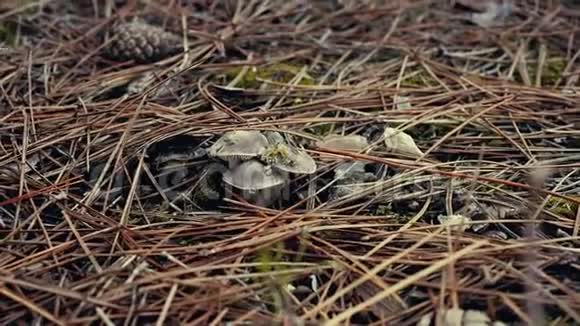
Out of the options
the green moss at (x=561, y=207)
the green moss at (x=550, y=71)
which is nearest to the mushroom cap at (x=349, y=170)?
the green moss at (x=561, y=207)

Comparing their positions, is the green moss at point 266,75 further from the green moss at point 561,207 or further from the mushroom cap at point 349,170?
the green moss at point 561,207

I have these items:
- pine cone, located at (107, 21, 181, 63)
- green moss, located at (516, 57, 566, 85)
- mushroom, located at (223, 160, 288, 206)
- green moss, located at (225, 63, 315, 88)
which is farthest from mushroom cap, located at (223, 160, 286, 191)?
green moss, located at (516, 57, 566, 85)

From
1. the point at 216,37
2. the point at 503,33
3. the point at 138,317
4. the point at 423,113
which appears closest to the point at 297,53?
the point at 216,37

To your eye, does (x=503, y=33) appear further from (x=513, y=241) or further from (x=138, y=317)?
(x=138, y=317)

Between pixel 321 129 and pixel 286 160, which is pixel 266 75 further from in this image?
pixel 286 160

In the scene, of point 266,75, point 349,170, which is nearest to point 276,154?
point 349,170

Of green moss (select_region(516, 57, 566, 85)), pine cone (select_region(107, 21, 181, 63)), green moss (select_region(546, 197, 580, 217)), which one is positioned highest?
pine cone (select_region(107, 21, 181, 63))

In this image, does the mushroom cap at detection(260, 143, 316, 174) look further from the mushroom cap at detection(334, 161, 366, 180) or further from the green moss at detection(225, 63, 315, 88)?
the green moss at detection(225, 63, 315, 88)
